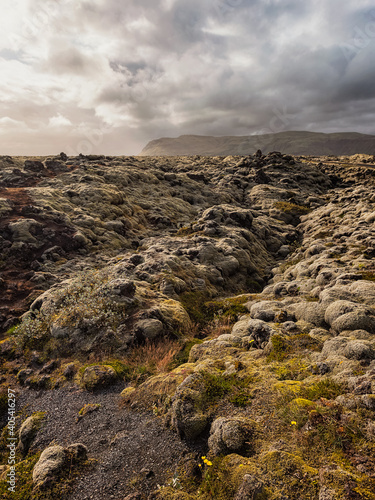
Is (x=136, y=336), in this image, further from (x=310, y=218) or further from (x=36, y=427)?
(x=310, y=218)

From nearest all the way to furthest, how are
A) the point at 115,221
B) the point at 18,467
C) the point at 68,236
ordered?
the point at 18,467 → the point at 68,236 → the point at 115,221

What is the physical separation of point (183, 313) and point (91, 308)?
7.16m

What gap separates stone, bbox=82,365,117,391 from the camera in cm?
1344

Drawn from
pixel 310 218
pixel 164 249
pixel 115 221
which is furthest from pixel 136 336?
pixel 310 218

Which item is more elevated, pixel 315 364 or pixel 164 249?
pixel 164 249

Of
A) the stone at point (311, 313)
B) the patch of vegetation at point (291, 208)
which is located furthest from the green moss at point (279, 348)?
the patch of vegetation at point (291, 208)

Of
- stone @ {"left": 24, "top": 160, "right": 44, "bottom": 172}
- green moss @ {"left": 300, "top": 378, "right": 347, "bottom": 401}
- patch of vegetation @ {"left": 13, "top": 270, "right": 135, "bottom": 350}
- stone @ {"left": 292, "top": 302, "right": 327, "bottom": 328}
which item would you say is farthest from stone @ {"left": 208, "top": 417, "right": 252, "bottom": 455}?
stone @ {"left": 24, "top": 160, "right": 44, "bottom": 172}

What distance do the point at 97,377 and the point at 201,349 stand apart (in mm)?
5898

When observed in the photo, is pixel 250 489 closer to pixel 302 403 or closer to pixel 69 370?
pixel 302 403

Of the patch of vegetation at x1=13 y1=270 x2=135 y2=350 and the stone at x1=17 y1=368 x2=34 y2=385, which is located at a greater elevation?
the patch of vegetation at x1=13 y1=270 x2=135 y2=350

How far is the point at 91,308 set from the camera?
1878cm

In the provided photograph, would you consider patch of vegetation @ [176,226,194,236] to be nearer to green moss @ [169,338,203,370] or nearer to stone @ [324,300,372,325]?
green moss @ [169,338,203,370]

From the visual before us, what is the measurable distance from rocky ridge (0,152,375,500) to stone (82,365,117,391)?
0.21ft

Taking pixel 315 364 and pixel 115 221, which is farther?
pixel 115 221
